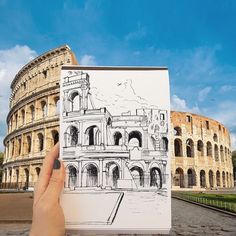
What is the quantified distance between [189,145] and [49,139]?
19.5m

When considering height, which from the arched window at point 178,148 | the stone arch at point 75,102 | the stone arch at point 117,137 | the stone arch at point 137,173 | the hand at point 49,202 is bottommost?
the hand at point 49,202

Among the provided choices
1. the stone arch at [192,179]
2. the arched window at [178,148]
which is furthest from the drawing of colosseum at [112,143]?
the stone arch at [192,179]

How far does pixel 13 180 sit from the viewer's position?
1362 inches

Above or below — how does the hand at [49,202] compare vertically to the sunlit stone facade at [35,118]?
below

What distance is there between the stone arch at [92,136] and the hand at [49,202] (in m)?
0.68

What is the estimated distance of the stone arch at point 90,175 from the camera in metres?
4.80

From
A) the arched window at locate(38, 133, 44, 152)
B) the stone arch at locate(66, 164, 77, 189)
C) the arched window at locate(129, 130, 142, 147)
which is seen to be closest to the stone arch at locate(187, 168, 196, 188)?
the arched window at locate(38, 133, 44, 152)

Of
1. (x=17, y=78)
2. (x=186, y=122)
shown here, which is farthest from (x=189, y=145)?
(x=17, y=78)

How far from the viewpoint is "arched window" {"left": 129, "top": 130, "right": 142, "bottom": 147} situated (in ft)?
15.9

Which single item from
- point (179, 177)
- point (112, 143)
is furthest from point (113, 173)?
point (179, 177)

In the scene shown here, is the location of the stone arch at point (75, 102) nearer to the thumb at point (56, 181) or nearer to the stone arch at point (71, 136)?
the stone arch at point (71, 136)

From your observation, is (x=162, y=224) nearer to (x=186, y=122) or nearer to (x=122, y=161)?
(x=122, y=161)

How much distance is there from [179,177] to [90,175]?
1311 inches

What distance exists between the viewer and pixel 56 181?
4.30 m
